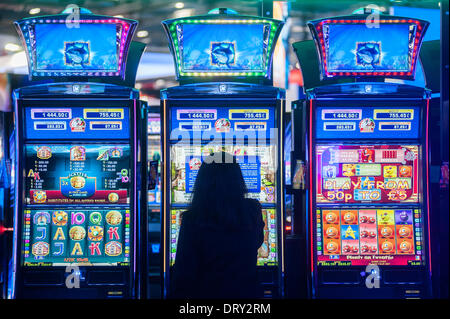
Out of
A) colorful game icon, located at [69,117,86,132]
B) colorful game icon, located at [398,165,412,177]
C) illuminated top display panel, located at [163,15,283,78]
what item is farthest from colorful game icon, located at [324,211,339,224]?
colorful game icon, located at [69,117,86,132]

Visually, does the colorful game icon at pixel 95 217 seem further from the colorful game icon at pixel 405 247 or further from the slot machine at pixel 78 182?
the colorful game icon at pixel 405 247

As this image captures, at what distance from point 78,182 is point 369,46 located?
2887mm

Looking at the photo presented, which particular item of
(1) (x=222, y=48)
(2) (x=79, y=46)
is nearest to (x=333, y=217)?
(1) (x=222, y=48)

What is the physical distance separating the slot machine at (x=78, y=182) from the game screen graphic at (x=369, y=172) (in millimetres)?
1668

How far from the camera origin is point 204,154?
158 inches

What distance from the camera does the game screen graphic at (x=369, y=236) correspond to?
13.2ft

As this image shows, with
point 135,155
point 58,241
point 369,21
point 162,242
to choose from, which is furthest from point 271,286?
point 369,21

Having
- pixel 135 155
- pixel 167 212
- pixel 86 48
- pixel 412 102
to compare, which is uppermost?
pixel 86 48

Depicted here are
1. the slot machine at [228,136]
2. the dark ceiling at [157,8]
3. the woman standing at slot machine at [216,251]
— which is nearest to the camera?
the woman standing at slot machine at [216,251]

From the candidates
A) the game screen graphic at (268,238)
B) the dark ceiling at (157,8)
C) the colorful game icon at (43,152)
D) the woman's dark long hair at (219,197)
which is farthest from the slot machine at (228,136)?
the dark ceiling at (157,8)

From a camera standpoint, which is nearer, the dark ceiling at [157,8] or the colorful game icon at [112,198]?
the colorful game icon at [112,198]

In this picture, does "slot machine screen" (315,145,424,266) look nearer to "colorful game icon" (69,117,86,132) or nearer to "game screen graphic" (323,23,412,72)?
"game screen graphic" (323,23,412,72)

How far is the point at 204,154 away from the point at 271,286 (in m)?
1.31

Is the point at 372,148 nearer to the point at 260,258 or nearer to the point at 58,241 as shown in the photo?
the point at 260,258
